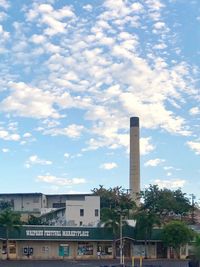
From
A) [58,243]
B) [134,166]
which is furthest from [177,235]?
[134,166]

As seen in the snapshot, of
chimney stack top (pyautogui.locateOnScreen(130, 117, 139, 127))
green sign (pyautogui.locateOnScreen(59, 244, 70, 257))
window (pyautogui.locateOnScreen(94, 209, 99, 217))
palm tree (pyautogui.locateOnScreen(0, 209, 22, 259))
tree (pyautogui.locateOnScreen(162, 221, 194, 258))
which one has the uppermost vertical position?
chimney stack top (pyautogui.locateOnScreen(130, 117, 139, 127))

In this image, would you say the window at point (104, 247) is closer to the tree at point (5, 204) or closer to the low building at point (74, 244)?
the low building at point (74, 244)

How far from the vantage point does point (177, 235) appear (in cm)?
9112

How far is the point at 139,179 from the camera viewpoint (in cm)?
14375

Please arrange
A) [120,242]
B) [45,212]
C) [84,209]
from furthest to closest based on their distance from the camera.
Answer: [45,212], [84,209], [120,242]

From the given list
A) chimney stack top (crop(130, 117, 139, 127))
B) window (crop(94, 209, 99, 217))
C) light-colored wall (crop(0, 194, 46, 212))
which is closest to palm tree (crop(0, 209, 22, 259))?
window (crop(94, 209, 99, 217))

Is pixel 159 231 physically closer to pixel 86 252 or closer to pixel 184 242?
pixel 184 242

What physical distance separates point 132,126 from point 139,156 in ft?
27.7

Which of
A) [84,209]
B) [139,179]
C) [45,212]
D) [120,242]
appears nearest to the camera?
[120,242]

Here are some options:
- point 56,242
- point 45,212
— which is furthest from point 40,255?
point 45,212

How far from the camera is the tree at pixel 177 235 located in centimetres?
9100

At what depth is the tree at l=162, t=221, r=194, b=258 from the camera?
299ft

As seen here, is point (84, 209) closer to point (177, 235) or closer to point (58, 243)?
point (58, 243)

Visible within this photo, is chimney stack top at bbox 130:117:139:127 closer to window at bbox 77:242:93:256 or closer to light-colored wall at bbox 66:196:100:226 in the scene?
light-colored wall at bbox 66:196:100:226
